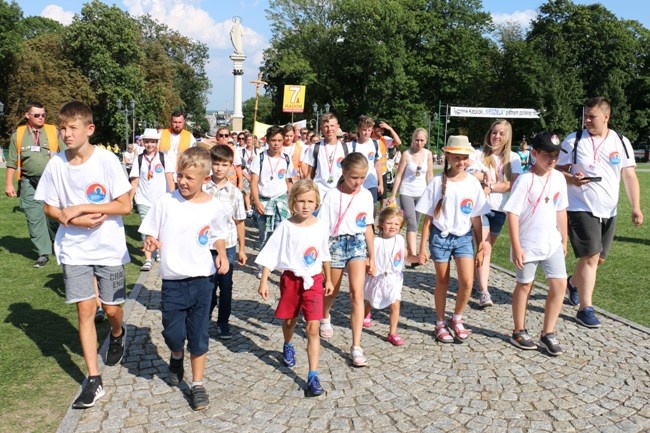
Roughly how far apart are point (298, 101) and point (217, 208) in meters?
25.6

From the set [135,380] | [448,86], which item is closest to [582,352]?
[135,380]

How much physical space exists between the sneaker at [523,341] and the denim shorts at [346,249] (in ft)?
5.02

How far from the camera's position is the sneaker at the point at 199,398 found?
3.85m

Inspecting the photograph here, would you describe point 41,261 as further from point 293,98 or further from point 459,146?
point 293,98

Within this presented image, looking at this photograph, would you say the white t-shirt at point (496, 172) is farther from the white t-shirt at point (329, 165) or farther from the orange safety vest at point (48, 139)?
the orange safety vest at point (48, 139)

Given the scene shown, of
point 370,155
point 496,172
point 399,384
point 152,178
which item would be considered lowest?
point 399,384

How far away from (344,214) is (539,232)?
1.69m

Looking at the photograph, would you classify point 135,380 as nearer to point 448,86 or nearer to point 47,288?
point 47,288

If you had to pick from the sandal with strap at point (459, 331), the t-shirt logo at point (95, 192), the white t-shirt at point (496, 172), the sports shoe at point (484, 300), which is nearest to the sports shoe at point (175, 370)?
the t-shirt logo at point (95, 192)

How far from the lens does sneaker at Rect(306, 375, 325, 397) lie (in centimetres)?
407

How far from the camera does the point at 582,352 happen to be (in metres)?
4.92

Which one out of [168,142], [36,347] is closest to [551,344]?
[36,347]

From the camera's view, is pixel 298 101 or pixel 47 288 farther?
pixel 298 101

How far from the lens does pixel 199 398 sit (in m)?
3.87
